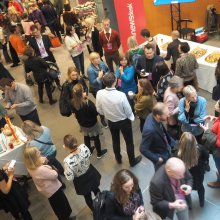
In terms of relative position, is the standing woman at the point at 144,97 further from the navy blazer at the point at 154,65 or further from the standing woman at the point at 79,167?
the standing woman at the point at 79,167

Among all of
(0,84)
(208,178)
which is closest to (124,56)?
(0,84)

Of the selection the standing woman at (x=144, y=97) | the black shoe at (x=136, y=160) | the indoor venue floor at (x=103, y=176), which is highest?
the standing woman at (x=144, y=97)

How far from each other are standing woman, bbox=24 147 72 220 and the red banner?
4.93m

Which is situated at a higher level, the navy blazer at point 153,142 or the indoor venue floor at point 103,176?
the navy blazer at point 153,142

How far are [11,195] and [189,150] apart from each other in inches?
82.0

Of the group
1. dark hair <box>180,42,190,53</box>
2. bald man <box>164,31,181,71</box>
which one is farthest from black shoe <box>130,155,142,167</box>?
bald man <box>164,31,181,71</box>

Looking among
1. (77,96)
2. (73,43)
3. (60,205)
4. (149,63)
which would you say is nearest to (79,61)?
(73,43)

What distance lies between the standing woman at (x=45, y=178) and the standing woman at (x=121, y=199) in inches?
36.8

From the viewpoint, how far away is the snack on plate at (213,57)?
18.1ft

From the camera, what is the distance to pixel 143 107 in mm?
4215

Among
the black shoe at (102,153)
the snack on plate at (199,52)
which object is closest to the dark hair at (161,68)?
the black shoe at (102,153)

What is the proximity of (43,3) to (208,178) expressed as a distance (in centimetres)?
897

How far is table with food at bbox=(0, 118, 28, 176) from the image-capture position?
3.99 metres

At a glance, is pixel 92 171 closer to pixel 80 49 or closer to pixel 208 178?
pixel 208 178
